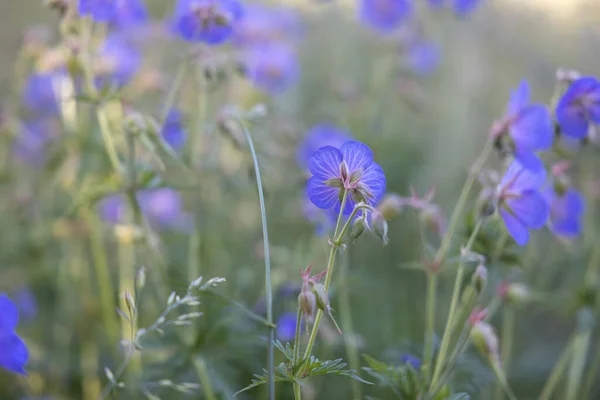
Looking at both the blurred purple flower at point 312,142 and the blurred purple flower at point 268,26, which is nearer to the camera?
the blurred purple flower at point 312,142

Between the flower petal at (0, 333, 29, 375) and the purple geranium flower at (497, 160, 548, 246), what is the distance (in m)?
0.91

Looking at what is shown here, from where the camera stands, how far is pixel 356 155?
1.10 metres

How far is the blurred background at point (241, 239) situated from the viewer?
1.74 metres

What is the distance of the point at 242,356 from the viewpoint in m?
1.63

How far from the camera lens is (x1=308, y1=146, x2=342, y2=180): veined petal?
3.59 ft

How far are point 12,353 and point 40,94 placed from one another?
2.25m

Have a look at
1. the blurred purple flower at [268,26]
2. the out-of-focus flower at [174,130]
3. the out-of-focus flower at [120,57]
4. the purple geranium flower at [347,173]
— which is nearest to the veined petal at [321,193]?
the purple geranium flower at [347,173]

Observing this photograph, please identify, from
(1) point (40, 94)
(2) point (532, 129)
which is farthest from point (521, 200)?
(1) point (40, 94)

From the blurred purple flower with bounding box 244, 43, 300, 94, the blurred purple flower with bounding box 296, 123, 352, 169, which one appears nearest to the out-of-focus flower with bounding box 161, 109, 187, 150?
the blurred purple flower with bounding box 296, 123, 352, 169

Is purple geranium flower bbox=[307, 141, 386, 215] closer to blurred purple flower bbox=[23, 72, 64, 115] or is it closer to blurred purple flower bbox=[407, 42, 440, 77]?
blurred purple flower bbox=[23, 72, 64, 115]

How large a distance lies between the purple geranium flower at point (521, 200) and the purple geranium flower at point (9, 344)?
92 centimetres

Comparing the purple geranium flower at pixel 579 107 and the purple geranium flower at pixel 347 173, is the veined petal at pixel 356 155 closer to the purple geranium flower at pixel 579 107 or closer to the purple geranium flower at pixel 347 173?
the purple geranium flower at pixel 347 173

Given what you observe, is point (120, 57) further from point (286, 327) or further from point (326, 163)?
point (326, 163)

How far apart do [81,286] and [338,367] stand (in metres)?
1.72
